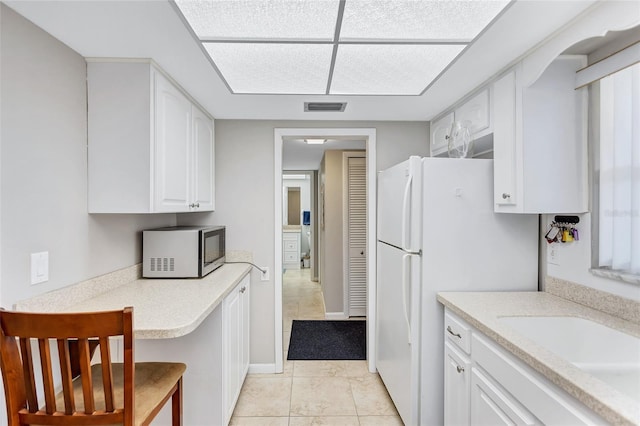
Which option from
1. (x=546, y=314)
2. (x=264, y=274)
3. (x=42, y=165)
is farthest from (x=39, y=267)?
(x=546, y=314)

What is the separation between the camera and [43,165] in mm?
1377

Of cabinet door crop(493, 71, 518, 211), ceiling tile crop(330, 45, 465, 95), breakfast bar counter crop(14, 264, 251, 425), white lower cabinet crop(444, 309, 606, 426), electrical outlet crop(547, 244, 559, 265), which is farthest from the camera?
electrical outlet crop(547, 244, 559, 265)

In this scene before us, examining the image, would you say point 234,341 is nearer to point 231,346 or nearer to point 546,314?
point 231,346

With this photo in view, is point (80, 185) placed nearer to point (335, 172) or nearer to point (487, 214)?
point (487, 214)

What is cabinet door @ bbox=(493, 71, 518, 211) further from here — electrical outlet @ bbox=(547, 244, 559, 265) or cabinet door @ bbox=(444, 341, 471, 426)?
cabinet door @ bbox=(444, 341, 471, 426)

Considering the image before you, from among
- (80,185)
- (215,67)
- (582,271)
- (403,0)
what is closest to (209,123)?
(215,67)

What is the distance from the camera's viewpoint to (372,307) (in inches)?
110

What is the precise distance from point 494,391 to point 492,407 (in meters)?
0.07

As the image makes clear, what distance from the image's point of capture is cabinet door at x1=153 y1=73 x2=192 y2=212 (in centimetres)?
176

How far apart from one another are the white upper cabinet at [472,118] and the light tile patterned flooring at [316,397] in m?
1.98

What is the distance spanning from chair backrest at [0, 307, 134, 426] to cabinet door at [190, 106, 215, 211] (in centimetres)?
130

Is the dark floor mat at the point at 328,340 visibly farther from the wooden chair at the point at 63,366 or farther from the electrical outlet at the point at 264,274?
the wooden chair at the point at 63,366

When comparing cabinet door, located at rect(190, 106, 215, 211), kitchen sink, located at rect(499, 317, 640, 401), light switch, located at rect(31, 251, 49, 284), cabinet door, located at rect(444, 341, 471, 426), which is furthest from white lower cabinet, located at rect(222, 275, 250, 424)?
kitchen sink, located at rect(499, 317, 640, 401)

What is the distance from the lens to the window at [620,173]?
4.42 ft
